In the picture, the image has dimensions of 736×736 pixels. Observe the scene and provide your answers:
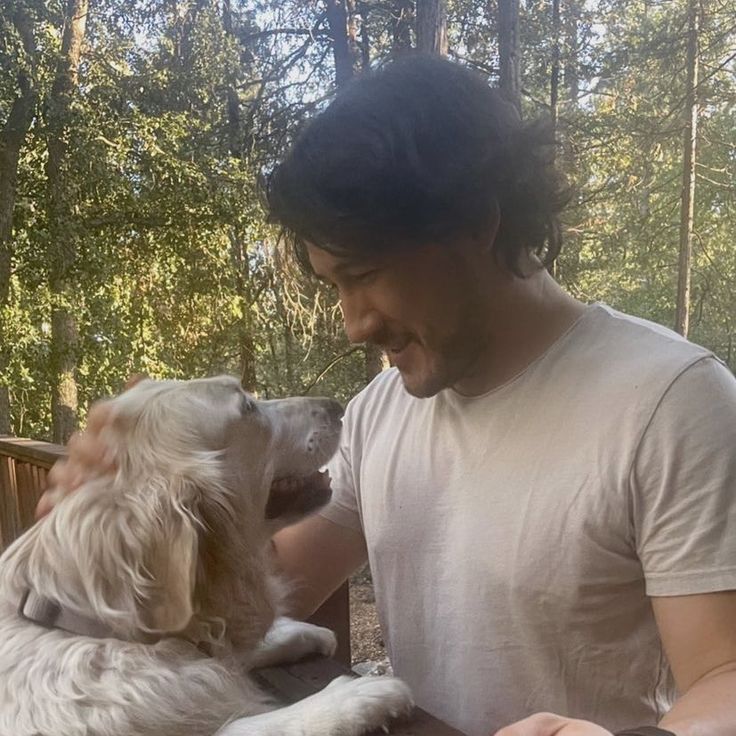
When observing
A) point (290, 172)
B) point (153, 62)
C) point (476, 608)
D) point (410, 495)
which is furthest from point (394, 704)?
point (153, 62)

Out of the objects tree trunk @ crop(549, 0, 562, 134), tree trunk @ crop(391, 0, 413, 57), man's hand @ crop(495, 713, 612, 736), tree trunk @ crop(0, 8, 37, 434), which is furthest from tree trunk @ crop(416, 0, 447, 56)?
man's hand @ crop(495, 713, 612, 736)

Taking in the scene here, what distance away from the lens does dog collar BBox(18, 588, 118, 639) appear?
89 centimetres

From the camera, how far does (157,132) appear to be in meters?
5.18

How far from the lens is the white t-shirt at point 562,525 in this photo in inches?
31.6

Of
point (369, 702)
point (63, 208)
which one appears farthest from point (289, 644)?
point (63, 208)

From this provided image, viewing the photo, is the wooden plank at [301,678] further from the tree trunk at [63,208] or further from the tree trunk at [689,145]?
the tree trunk at [63,208]

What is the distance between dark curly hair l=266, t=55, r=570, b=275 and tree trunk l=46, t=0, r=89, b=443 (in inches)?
166

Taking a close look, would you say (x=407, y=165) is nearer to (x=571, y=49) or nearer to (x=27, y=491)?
(x=27, y=491)

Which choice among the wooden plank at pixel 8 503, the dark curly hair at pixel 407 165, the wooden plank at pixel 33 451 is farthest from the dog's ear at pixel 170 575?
the wooden plank at pixel 8 503

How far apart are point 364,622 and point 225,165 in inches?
117

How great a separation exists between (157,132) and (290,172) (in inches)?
180

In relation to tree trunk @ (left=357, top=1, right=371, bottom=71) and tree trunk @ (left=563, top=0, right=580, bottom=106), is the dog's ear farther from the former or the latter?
tree trunk @ (left=563, top=0, right=580, bottom=106)

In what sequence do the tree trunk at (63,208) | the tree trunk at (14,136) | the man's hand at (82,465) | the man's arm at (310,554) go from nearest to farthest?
the man's hand at (82,465), the man's arm at (310,554), the tree trunk at (14,136), the tree trunk at (63,208)

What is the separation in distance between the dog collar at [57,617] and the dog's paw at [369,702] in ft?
0.85
